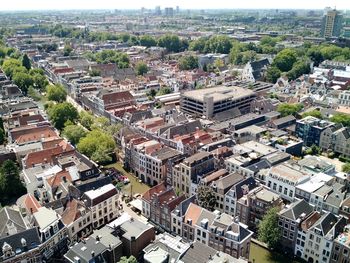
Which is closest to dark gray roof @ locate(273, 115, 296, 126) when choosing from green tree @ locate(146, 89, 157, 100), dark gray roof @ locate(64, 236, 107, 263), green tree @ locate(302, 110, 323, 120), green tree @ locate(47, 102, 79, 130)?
green tree @ locate(302, 110, 323, 120)

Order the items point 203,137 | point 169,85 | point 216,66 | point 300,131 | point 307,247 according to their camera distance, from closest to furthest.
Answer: point 307,247 < point 203,137 < point 300,131 < point 169,85 < point 216,66

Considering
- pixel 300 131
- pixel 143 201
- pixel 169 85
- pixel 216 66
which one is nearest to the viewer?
pixel 143 201

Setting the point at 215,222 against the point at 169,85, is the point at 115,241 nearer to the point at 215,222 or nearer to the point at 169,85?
the point at 215,222

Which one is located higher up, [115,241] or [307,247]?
[115,241]

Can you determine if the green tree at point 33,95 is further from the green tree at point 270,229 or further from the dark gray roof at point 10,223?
the green tree at point 270,229

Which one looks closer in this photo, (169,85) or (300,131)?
(300,131)

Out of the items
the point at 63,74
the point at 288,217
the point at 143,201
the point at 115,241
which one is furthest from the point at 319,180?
the point at 63,74

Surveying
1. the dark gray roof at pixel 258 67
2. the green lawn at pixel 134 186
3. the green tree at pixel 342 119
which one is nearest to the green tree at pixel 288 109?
the green tree at pixel 342 119

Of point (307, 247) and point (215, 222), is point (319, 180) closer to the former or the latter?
point (307, 247)
